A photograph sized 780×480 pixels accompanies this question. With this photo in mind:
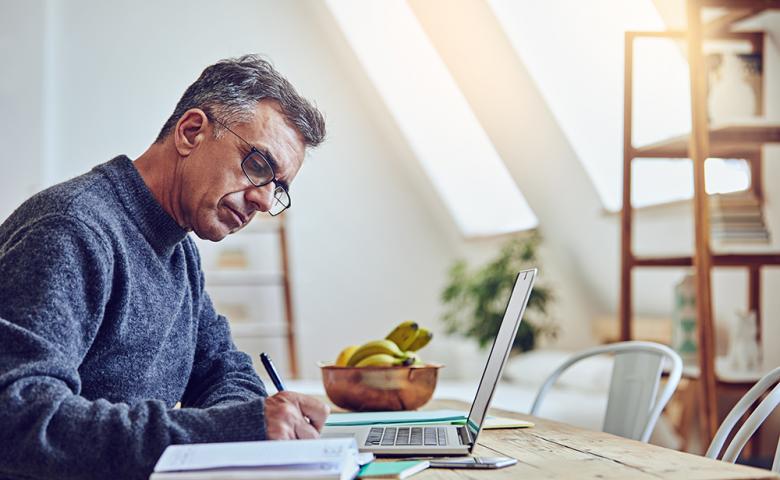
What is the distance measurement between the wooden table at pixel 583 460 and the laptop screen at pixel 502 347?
0.05 meters

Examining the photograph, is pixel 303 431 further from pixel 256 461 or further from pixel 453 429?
pixel 453 429

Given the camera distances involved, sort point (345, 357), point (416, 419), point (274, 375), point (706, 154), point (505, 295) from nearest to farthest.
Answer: point (274, 375) → point (416, 419) → point (345, 357) → point (706, 154) → point (505, 295)

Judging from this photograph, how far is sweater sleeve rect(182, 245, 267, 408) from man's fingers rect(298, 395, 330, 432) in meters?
0.43

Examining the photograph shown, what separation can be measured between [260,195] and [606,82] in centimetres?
266

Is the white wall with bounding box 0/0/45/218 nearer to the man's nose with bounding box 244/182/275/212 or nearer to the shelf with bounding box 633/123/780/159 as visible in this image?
the shelf with bounding box 633/123/780/159

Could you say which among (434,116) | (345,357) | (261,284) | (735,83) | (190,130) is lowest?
(261,284)

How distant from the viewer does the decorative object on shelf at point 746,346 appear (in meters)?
2.70

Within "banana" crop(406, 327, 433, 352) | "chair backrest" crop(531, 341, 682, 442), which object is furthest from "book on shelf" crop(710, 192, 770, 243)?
"banana" crop(406, 327, 433, 352)

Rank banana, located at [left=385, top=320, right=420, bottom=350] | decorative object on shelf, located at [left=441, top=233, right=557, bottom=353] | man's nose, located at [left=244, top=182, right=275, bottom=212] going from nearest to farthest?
man's nose, located at [left=244, top=182, right=275, bottom=212]
banana, located at [left=385, top=320, right=420, bottom=350]
decorative object on shelf, located at [left=441, top=233, right=557, bottom=353]

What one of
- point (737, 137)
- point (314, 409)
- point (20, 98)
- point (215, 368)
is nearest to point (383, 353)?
point (215, 368)

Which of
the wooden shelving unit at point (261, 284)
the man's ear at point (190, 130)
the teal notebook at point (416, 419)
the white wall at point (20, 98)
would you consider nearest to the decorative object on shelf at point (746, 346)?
the teal notebook at point (416, 419)

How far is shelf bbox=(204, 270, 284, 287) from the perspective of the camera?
5219mm

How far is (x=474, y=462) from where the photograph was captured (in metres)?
1.09

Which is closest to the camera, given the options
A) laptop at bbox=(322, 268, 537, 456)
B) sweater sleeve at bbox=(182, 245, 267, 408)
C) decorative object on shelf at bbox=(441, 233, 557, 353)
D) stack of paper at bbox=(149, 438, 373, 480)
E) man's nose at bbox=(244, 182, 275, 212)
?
stack of paper at bbox=(149, 438, 373, 480)
